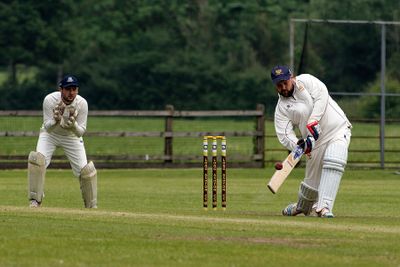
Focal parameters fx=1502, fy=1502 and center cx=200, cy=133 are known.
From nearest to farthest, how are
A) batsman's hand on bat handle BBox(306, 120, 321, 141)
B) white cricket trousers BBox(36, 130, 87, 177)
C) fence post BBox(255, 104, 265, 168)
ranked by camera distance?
batsman's hand on bat handle BBox(306, 120, 321, 141) < white cricket trousers BBox(36, 130, 87, 177) < fence post BBox(255, 104, 265, 168)

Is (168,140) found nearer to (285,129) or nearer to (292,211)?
(292,211)

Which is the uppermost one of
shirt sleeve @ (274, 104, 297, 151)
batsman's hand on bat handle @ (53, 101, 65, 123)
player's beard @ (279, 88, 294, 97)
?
player's beard @ (279, 88, 294, 97)

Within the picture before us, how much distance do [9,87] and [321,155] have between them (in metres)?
53.1

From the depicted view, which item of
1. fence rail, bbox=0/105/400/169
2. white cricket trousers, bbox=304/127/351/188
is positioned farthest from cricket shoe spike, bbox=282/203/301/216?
fence rail, bbox=0/105/400/169

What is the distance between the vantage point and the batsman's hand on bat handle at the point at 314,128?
1784cm

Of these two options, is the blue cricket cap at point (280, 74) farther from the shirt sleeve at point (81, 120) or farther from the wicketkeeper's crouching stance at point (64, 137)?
the shirt sleeve at point (81, 120)

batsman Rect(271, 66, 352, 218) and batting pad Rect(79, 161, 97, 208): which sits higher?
batsman Rect(271, 66, 352, 218)

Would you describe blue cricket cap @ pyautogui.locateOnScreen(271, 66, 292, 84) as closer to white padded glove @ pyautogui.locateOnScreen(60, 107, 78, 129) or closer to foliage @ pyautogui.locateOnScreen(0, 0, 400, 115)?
white padded glove @ pyautogui.locateOnScreen(60, 107, 78, 129)

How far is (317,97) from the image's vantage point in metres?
18.1

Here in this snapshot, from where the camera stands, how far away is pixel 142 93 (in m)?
71.8

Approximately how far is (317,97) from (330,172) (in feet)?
3.02

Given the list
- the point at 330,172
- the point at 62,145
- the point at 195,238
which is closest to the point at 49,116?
the point at 62,145

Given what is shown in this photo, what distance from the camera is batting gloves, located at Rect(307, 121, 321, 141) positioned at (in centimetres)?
1784

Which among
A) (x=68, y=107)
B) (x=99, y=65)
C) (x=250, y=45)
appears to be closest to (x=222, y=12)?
(x=250, y=45)
